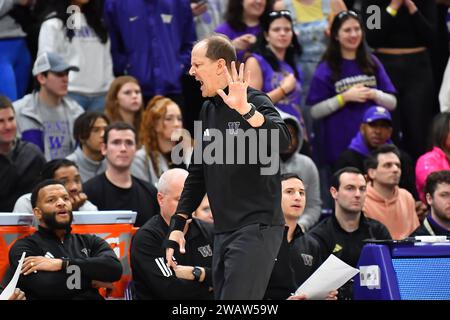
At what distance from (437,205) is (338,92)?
7.21 ft

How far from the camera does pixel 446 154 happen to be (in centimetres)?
905

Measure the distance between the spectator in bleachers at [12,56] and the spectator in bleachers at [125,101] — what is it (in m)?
0.90

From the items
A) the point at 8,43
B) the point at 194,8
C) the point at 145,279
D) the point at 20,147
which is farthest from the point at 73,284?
the point at 194,8

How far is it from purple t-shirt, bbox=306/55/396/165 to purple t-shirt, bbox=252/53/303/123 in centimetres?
27

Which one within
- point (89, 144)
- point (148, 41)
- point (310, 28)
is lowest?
point (89, 144)

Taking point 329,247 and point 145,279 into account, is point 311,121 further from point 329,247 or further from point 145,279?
point 145,279

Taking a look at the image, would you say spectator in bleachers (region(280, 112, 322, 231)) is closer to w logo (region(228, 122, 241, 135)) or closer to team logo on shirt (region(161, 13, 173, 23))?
team logo on shirt (region(161, 13, 173, 23))

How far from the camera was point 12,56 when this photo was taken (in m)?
9.54

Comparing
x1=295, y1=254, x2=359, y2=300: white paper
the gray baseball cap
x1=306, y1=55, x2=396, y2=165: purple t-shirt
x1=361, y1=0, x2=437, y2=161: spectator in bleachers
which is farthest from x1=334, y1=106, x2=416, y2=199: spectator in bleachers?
x1=295, y1=254, x2=359, y2=300: white paper

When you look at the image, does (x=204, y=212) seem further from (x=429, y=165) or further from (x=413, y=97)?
(x=413, y=97)

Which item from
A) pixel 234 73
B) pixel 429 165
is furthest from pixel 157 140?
pixel 234 73

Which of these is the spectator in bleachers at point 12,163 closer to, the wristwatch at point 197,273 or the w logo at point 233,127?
the wristwatch at point 197,273

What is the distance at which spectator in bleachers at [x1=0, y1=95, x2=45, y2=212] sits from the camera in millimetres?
8164

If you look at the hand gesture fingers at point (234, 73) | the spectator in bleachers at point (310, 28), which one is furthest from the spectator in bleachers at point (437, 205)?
the hand gesture fingers at point (234, 73)
